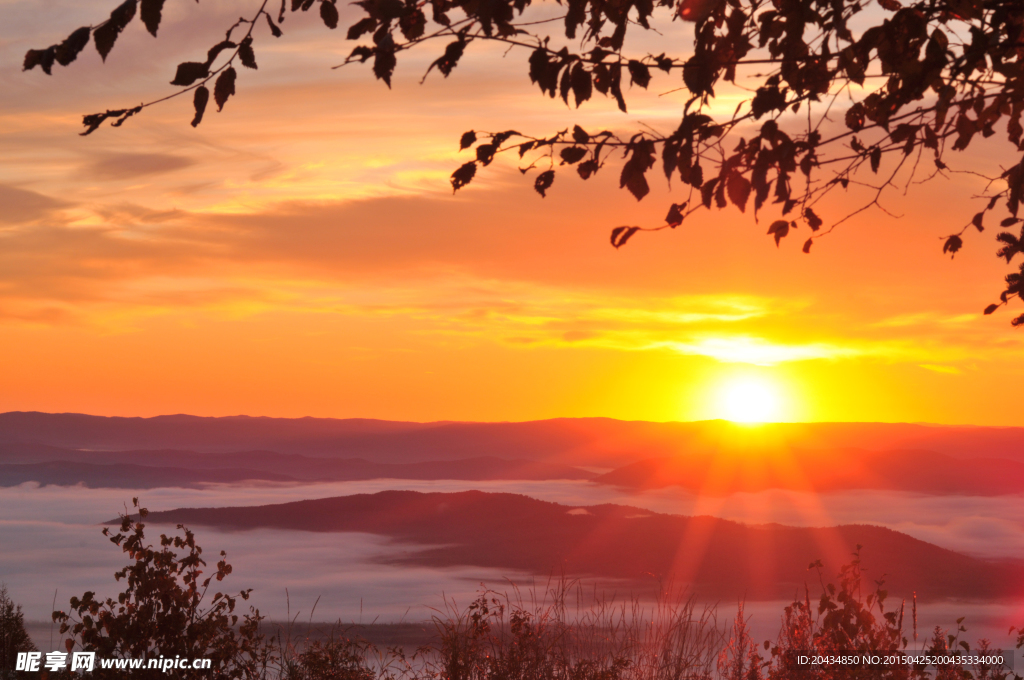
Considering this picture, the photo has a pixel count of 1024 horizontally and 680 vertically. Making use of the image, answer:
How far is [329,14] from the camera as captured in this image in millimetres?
6246

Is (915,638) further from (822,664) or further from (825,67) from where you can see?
(825,67)

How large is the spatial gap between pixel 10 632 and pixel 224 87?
947 cm

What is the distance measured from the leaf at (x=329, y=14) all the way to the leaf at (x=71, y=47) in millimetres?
2530

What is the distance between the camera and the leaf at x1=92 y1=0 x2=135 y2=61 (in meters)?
3.91

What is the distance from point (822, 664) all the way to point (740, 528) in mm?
54910

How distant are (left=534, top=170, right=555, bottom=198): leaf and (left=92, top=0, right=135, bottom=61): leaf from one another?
2519 mm

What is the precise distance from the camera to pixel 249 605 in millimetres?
7828

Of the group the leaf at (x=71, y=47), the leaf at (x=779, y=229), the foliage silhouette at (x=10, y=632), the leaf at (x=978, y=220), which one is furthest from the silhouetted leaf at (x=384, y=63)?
the foliage silhouette at (x=10, y=632)

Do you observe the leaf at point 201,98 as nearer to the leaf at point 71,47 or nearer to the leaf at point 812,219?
the leaf at point 71,47

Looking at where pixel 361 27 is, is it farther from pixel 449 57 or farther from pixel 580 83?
pixel 580 83

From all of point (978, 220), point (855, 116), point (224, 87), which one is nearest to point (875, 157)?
point (855, 116)

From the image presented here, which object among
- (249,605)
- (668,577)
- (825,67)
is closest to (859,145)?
(825,67)

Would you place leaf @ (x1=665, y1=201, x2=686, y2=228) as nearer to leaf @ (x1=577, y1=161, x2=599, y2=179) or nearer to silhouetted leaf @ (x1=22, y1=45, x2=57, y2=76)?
leaf @ (x1=577, y1=161, x2=599, y2=179)

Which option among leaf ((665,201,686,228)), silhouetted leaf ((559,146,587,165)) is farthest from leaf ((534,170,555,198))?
leaf ((665,201,686,228))
